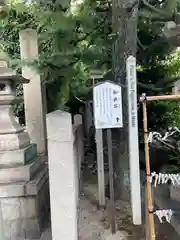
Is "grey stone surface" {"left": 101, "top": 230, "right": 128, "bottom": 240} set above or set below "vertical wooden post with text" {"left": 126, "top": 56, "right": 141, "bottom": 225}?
below

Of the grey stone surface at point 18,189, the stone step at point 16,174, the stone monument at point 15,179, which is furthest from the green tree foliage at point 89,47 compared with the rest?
A: the grey stone surface at point 18,189

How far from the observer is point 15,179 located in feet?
12.9

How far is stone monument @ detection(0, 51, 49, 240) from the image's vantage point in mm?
3801

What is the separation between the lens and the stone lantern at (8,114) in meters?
3.98

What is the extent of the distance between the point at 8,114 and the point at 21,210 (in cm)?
126

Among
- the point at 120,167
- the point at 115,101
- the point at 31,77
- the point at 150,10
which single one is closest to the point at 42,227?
the point at 120,167

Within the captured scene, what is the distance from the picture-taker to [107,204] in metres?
4.58

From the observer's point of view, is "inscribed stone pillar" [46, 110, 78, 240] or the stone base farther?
the stone base

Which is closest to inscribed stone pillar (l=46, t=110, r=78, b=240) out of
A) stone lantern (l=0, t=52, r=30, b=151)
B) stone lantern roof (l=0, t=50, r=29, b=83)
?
stone lantern (l=0, t=52, r=30, b=151)

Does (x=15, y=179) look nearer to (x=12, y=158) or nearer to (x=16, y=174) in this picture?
(x=16, y=174)

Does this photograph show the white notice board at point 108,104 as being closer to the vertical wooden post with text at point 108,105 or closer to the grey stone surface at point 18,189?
the vertical wooden post with text at point 108,105

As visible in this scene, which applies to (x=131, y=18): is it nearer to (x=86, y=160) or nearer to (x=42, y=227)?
(x=42, y=227)

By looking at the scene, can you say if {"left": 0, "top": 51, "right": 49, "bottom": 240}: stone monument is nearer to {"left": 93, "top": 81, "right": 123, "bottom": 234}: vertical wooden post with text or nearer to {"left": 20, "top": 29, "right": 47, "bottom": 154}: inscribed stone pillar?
{"left": 93, "top": 81, "right": 123, "bottom": 234}: vertical wooden post with text

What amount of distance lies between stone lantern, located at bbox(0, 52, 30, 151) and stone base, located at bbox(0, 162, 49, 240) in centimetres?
54
